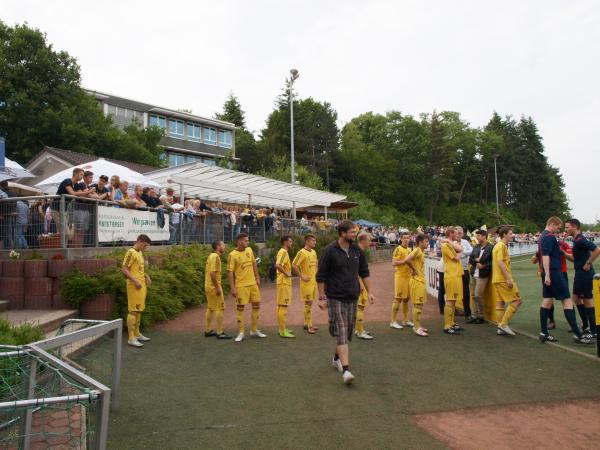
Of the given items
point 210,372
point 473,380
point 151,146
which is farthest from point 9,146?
point 473,380

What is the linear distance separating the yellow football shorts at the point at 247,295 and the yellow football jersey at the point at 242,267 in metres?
0.07

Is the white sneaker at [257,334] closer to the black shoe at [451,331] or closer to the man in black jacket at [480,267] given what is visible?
the black shoe at [451,331]

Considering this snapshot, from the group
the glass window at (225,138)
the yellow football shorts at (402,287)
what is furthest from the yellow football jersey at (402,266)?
the glass window at (225,138)

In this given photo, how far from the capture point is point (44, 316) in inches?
339

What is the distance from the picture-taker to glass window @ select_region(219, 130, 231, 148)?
56.9 metres

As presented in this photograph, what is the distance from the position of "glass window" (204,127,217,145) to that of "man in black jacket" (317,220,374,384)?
5030 cm

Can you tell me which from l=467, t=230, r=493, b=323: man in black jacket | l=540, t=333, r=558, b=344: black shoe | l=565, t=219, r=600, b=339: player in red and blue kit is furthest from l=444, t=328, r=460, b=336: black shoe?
l=565, t=219, r=600, b=339: player in red and blue kit

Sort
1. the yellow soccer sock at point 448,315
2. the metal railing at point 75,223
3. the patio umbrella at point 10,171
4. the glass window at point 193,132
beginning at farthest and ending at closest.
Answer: the glass window at point 193,132 → the patio umbrella at point 10,171 → the metal railing at point 75,223 → the yellow soccer sock at point 448,315

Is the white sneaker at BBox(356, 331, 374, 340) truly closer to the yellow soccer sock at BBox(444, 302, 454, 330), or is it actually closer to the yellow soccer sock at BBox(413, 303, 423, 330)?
the yellow soccer sock at BBox(413, 303, 423, 330)

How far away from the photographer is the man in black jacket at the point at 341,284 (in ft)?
21.5

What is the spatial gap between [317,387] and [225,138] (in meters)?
53.5

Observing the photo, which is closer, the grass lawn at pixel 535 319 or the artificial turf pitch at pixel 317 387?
the artificial turf pitch at pixel 317 387

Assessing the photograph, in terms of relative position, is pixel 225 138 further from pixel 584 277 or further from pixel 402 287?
pixel 584 277

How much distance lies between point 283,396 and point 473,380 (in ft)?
8.26
